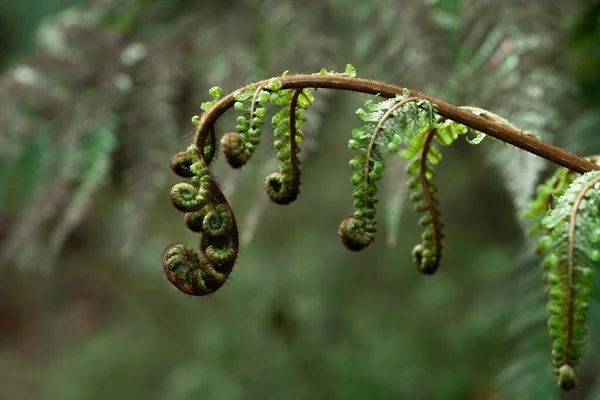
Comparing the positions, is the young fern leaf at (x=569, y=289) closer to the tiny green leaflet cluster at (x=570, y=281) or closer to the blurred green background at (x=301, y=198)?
the tiny green leaflet cluster at (x=570, y=281)

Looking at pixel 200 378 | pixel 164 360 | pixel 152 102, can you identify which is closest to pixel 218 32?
pixel 152 102

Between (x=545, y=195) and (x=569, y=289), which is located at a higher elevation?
(x=545, y=195)

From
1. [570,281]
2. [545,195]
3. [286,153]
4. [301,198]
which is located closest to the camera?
[570,281]

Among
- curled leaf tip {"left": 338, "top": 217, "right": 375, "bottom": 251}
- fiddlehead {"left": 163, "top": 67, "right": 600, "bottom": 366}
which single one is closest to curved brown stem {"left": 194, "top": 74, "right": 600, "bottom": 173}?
fiddlehead {"left": 163, "top": 67, "right": 600, "bottom": 366}

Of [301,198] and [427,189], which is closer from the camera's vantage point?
[427,189]

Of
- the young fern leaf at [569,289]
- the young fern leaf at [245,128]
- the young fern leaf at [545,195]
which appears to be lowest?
the young fern leaf at [569,289]

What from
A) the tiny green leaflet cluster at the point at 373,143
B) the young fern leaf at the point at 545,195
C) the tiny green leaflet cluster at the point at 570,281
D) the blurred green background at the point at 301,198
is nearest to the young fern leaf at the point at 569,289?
the tiny green leaflet cluster at the point at 570,281

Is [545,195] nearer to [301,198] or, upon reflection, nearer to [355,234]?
[355,234]

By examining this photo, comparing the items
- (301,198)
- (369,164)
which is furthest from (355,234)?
(301,198)
